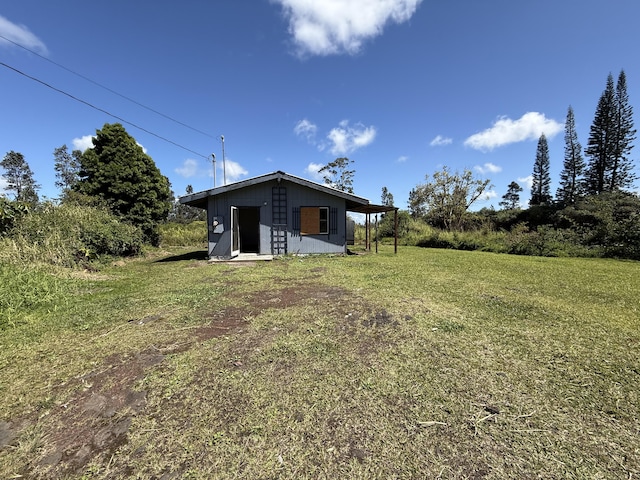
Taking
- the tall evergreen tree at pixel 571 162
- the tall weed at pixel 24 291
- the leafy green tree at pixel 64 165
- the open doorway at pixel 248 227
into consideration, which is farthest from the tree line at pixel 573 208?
the leafy green tree at pixel 64 165

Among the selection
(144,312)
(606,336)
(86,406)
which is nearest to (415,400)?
(86,406)

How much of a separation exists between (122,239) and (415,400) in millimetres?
11051

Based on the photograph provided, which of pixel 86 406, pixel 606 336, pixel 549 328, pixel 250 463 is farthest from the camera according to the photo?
pixel 549 328

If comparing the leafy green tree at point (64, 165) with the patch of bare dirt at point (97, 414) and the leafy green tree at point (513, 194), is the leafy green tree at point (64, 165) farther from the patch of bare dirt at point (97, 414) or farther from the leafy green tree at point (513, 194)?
the leafy green tree at point (513, 194)

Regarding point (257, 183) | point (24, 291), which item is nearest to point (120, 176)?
point (257, 183)

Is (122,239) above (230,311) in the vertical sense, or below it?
above

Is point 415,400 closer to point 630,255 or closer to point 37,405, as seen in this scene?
point 37,405

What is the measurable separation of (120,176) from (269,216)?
707cm

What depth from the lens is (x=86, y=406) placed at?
83.0 inches

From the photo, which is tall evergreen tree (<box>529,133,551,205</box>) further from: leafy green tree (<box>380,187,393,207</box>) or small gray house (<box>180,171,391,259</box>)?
small gray house (<box>180,171,391,259</box>)

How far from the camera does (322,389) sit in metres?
2.27

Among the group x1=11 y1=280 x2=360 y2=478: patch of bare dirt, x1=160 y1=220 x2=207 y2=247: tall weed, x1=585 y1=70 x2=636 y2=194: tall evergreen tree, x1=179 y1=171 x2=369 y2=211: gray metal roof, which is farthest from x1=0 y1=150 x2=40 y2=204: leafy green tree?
x1=585 y1=70 x2=636 y2=194: tall evergreen tree

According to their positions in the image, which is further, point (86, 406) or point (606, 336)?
point (606, 336)

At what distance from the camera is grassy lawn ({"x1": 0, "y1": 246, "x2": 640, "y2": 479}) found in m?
1.62
